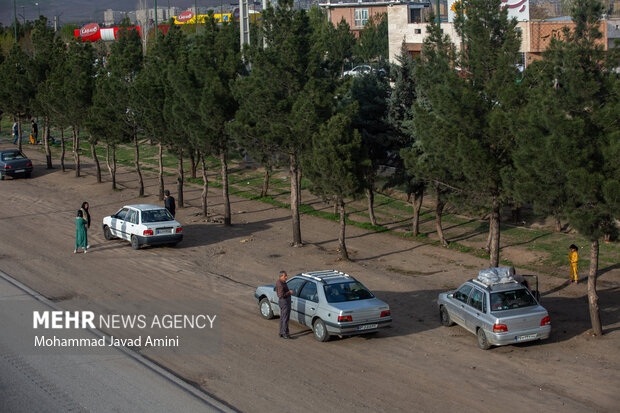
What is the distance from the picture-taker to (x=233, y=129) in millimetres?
24250

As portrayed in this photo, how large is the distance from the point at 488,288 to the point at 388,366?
3189 mm

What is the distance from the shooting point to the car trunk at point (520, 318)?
46.0ft

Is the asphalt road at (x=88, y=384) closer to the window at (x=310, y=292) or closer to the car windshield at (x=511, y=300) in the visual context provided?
the window at (x=310, y=292)

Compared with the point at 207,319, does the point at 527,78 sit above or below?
above

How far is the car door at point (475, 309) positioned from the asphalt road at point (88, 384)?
630 cm

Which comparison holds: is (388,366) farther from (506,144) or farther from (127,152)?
(127,152)

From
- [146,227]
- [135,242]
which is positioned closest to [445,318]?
[146,227]

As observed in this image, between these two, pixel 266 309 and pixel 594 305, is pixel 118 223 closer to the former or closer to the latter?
pixel 266 309

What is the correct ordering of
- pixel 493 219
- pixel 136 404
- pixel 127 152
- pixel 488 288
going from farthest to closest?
pixel 127 152
pixel 493 219
pixel 488 288
pixel 136 404

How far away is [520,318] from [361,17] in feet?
339

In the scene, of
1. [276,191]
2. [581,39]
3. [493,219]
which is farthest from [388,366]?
[276,191]

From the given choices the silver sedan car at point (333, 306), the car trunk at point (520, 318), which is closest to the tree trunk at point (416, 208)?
the silver sedan car at point (333, 306)

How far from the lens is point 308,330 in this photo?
51.3 feet

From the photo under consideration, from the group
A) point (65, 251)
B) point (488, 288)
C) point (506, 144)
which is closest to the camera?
point (488, 288)
